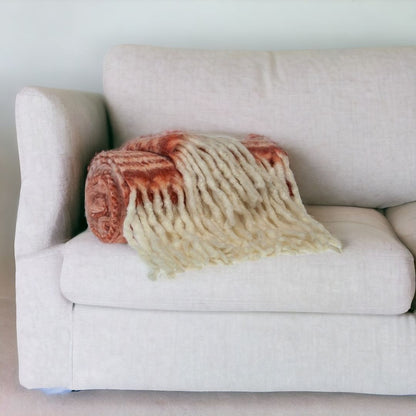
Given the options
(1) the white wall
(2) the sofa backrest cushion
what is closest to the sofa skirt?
(2) the sofa backrest cushion

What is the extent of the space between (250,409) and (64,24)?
140 cm

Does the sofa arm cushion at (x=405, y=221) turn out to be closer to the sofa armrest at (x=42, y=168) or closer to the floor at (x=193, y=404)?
the floor at (x=193, y=404)

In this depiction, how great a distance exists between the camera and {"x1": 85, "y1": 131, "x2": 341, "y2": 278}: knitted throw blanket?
1.26 meters

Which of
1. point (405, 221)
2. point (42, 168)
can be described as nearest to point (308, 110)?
point (405, 221)

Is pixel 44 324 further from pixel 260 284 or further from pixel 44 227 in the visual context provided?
pixel 260 284

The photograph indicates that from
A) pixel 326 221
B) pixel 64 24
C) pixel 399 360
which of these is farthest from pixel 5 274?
pixel 399 360

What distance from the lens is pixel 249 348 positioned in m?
1.29

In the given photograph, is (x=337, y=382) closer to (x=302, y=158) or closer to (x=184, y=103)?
(x=302, y=158)

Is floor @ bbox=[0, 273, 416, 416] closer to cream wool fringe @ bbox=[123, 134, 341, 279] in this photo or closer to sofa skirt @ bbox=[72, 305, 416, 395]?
sofa skirt @ bbox=[72, 305, 416, 395]

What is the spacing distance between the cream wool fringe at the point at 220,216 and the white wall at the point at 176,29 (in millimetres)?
715

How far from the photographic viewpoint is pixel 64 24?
2.08 metres

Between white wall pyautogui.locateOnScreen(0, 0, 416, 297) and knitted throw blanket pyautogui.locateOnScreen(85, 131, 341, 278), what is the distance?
0.71 meters

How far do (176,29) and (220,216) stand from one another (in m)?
0.97

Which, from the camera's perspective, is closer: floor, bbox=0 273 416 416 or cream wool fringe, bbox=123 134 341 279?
cream wool fringe, bbox=123 134 341 279
